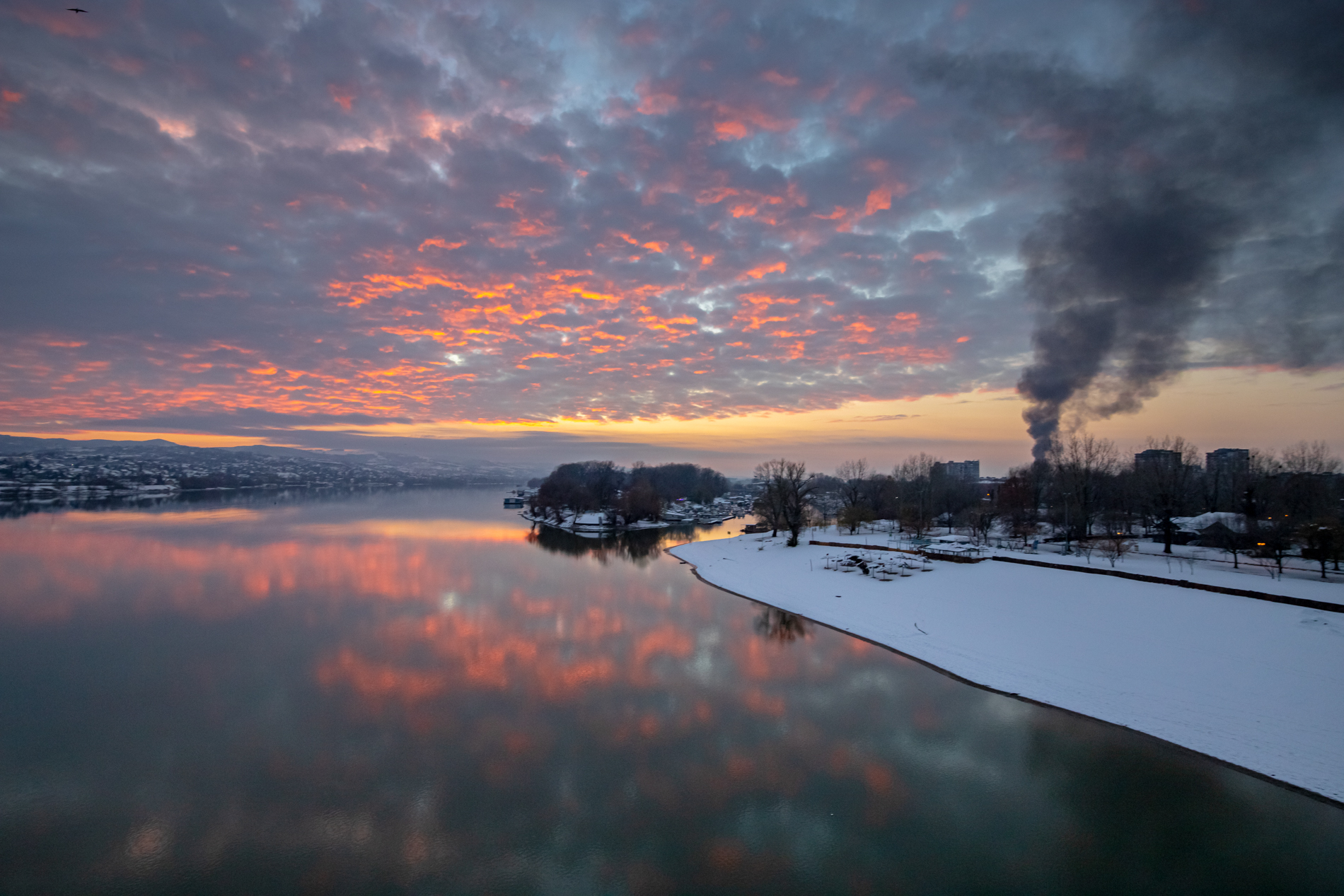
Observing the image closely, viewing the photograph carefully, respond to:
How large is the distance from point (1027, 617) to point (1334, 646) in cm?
644

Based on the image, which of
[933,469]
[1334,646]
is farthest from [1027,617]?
[933,469]

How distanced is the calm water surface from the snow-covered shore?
3.39 ft

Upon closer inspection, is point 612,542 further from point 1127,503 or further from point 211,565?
point 1127,503

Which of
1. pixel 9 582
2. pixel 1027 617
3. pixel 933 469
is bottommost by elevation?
pixel 9 582

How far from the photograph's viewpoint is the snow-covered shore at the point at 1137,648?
35.2 feet

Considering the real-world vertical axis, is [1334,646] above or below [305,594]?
above

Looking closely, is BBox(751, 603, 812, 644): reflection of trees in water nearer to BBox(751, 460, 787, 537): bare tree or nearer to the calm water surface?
the calm water surface

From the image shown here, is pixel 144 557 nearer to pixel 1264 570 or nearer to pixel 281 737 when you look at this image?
pixel 281 737

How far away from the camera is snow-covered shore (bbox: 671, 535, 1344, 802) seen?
1072 cm

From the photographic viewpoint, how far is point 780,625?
65.0ft

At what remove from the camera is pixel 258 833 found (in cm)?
795

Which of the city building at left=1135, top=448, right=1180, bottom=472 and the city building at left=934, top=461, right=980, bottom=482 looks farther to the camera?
the city building at left=934, top=461, right=980, bottom=482

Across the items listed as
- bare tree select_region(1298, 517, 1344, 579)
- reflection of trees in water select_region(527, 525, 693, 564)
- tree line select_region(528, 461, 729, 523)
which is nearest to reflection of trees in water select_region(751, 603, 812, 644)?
reflection of trees in water select_region(527, 525, 693, 564)

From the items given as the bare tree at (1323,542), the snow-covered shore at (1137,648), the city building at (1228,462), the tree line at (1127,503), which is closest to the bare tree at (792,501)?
the tree line at (1127,503)
